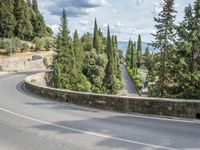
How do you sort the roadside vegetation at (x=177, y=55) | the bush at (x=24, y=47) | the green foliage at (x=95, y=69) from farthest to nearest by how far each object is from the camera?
the bush at (x=24, y=47), the green foliage at (x=95, y=69), the roadside vegetation at (x=177, y=55)

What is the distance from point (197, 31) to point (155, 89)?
639 centimetres

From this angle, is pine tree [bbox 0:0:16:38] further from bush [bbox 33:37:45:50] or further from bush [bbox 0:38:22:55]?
Result: bush [bbox 33:37:45:50]

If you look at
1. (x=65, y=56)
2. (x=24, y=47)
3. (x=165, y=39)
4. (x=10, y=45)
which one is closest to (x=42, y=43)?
(x=24, y=47)

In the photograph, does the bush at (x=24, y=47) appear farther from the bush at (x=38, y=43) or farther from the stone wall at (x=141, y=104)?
the stone wall at (x=141, y=104)

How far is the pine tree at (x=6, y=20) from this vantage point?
75250 millimetres

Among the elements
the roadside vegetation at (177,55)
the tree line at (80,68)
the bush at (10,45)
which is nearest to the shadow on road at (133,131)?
the roadside vegetation at (177,55)

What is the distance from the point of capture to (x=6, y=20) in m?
75.1

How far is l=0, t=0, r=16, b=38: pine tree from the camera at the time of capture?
2963 inches

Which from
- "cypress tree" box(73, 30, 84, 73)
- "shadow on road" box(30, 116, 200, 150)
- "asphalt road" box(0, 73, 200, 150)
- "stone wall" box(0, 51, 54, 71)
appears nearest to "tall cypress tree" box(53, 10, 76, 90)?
"cypress tree" box(73, 30, 84, 73)

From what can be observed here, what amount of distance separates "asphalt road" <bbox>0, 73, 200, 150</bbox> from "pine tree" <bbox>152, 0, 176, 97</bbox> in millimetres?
17628

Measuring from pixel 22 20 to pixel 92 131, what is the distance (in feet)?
250

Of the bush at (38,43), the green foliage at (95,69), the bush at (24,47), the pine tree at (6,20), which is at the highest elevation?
the pine tree at (6,20)

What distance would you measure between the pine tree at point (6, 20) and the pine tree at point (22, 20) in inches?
135

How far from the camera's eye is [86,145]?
8578 millimetres
